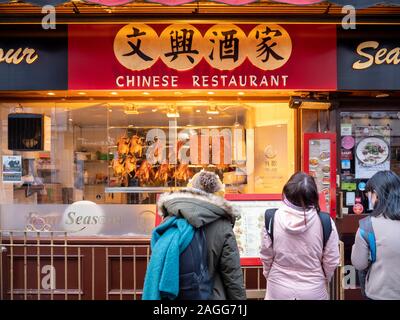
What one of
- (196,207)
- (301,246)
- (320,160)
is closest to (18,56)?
(196,207)

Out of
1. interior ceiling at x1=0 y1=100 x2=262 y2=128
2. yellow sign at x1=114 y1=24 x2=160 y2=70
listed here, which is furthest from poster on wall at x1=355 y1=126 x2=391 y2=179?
yellow sign at x1=114 y1=24 x2=160 y2=70

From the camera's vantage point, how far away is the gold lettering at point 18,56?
6.30 metres

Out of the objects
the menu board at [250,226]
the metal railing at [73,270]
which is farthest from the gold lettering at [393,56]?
the metal railing at [73,270]

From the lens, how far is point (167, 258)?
3.26 metres

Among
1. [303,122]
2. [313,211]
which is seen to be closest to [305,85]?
[303,122]

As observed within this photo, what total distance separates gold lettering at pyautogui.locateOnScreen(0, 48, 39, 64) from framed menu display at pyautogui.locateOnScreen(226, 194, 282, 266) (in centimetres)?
331

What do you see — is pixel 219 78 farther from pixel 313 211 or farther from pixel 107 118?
pixel 313 211

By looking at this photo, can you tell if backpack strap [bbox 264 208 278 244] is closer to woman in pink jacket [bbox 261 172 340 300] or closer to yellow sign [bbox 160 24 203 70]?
woman in pink jacket [bbox 261 172 340 300]

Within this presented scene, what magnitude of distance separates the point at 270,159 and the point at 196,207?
168 inches

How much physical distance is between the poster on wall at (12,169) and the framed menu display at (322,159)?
424 cm

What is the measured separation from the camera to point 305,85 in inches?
249

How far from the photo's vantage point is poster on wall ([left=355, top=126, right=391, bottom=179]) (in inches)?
270

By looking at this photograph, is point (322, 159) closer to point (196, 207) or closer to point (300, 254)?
point (300, 254)

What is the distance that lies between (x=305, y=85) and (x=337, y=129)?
0.93 meters
